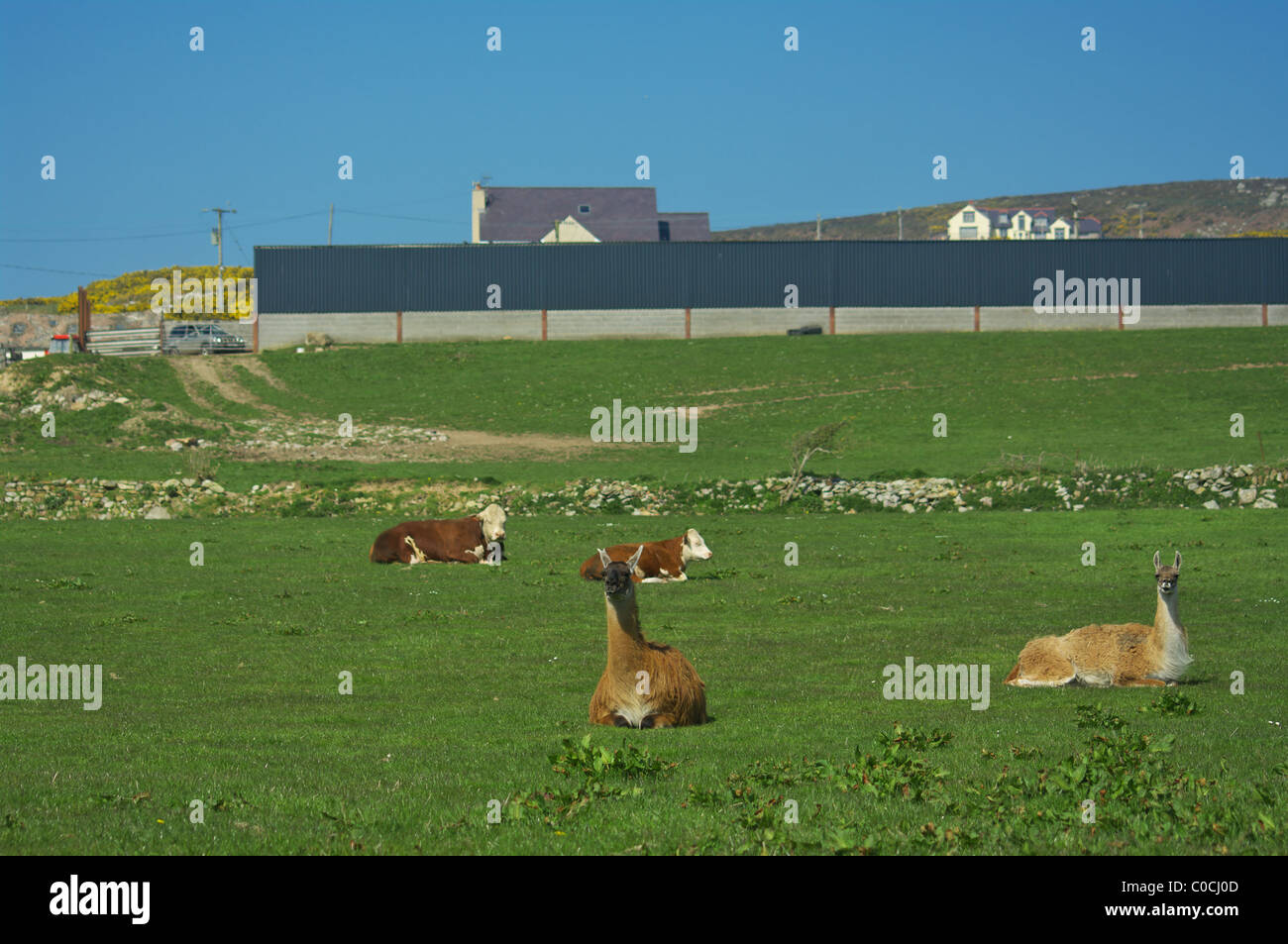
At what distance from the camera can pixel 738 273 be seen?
8544 centimetres

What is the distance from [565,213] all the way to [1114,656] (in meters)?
110

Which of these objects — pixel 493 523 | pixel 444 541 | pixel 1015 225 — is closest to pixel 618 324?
pixel 444 541

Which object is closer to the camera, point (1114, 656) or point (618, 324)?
point (1114, 656)

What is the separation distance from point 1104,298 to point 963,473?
46.2 metres

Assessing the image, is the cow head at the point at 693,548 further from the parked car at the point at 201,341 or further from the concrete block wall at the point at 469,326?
the parked car at the point at 201,341

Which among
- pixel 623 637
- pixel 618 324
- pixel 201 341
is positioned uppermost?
pixel 618 324

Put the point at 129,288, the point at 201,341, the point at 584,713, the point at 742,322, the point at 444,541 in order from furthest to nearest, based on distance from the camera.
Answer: the point at 129,288
the point at 742,322
the point at 201,341
the point at 444,541
the point at 584,713

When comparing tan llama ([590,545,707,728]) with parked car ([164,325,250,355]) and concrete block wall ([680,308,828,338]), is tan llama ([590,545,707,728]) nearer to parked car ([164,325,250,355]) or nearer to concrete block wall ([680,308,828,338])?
concrete block wall ([680,308,828,338])

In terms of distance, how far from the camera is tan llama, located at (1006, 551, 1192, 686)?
1475cm

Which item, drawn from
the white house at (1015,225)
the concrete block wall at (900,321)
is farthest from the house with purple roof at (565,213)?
the white house at (1015,225)

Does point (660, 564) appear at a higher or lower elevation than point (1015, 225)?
lower

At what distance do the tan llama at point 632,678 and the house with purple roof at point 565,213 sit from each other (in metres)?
108

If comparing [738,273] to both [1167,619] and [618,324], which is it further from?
[1167,619]
